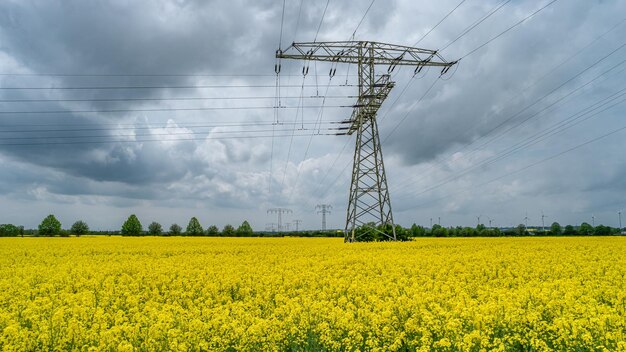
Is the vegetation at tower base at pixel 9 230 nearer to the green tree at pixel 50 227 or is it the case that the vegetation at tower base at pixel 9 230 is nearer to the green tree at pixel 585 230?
the green tree at pixel 50 227

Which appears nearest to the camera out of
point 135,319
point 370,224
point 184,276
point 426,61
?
point 135,319

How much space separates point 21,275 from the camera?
16.5m

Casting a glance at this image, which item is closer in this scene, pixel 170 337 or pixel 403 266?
pixel 170 337

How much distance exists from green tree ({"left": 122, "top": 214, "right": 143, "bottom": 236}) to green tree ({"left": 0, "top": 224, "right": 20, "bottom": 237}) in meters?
22.5

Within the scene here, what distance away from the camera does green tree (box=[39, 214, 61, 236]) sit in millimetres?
87556

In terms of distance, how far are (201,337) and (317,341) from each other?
213 centimetres

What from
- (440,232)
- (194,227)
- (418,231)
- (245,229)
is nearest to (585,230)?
(440,232)

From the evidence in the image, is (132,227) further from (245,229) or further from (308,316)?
(308,316)

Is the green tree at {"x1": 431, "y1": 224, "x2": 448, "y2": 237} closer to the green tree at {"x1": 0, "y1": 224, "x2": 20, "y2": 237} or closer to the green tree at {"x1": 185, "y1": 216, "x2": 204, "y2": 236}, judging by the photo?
the green tree at {"x1": 185, "y1": 216, "x2": 204, "y2": 236}

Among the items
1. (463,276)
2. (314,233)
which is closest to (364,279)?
(463,276)

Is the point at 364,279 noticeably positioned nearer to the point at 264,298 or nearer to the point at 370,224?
the point at 264,298

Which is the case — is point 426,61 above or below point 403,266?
above

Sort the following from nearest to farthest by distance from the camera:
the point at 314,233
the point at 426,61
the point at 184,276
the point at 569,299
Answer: the point at 569,299
the point at 184,276
the point at 426,61
the point at 314,233

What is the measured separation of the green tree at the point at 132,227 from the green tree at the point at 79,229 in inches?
355
